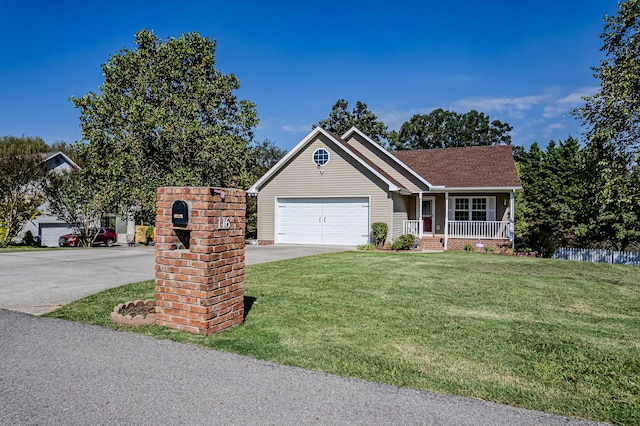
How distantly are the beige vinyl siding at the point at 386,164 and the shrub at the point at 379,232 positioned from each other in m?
3.52

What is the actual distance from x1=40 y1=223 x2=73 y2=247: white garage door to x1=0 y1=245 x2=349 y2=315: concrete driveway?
19.0 metres

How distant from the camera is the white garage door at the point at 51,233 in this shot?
29.2 m

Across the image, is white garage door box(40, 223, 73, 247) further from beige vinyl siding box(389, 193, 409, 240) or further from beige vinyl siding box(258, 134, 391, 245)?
beige vinyl siding box(389, 193, 409, 240)

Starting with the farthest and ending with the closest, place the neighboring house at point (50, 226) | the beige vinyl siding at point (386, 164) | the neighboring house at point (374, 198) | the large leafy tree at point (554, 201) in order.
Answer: the neighboring house at point (50, 226) → the beige vinyl siding at point (386, 164) → the large leafy tree at point (554, 201) → the neighboring house at point (374, 198)

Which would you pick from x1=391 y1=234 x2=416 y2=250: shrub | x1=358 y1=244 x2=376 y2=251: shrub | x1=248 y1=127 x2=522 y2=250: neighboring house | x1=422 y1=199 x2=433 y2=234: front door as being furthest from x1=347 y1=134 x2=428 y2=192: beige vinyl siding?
x1=358 y1=244 x2=376 y2=251: shrub

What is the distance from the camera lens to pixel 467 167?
2248cm

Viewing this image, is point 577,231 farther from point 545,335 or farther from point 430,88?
point 545,335

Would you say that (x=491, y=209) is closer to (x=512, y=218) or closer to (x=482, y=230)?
(x=482, y=230)

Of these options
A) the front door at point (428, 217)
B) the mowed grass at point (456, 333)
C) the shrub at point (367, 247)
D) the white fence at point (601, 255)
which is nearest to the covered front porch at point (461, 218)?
the front door at point (428, 217)

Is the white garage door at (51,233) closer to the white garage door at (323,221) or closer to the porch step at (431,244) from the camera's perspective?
the white garage door at (323,221)

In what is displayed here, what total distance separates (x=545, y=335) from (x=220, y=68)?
26.3 meters

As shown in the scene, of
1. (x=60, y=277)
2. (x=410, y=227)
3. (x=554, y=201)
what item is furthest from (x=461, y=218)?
(x=60, y=277)

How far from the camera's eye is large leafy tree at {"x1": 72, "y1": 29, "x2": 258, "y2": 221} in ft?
76.2

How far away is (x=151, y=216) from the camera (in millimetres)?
25156
